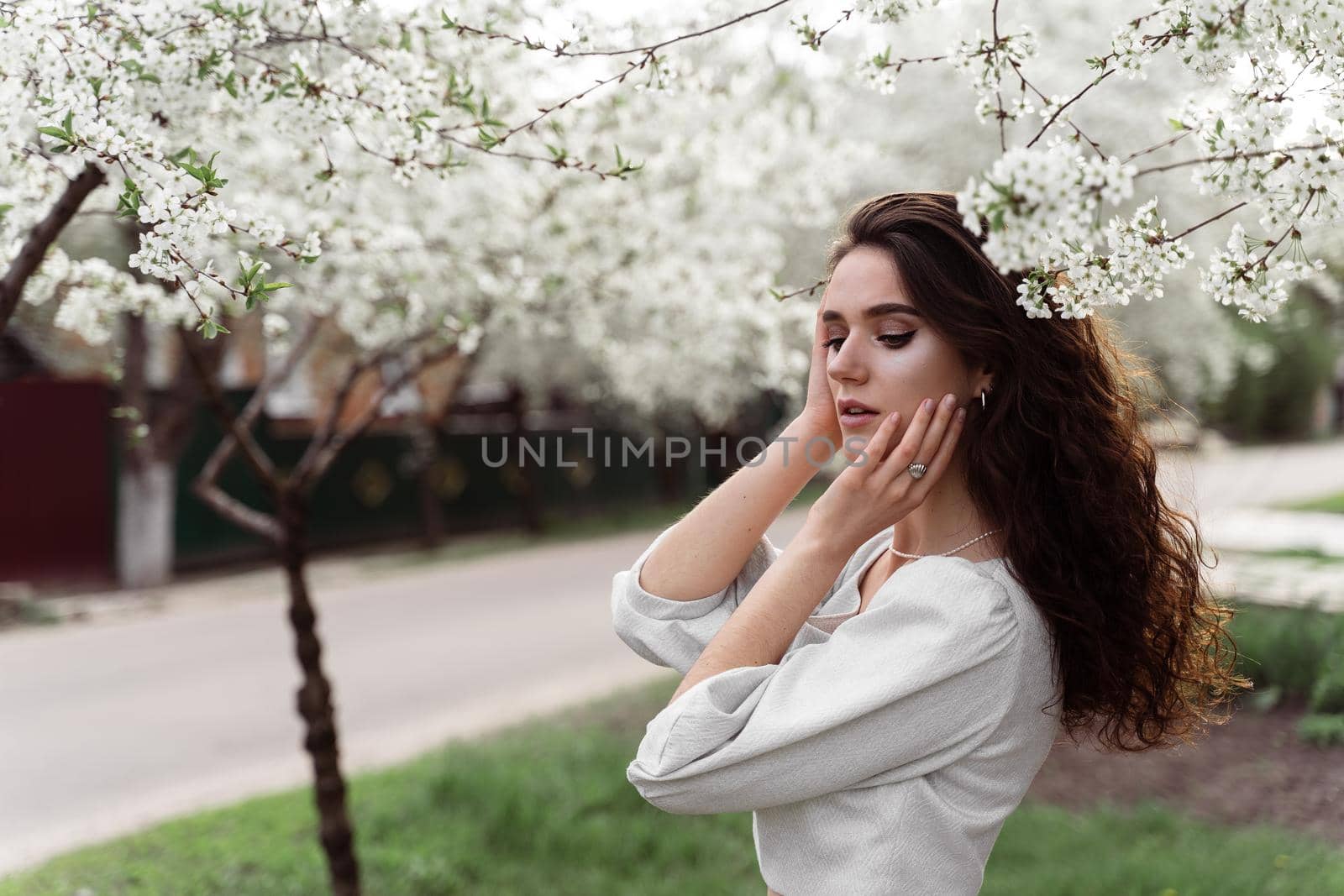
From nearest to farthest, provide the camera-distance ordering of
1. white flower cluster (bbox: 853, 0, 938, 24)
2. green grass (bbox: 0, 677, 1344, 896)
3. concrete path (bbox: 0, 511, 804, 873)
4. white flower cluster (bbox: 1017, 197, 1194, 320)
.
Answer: white flower cluster (bbox: 1017, 197, 1194, 320), white flower cluster (bbox: 853, 0, 938, 24), green grass (bbox: 0, 677, 1344, 896), concrete path (bbox: 0, 511, 804, 873)

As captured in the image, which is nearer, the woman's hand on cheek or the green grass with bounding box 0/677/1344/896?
the woman's hand on cheek

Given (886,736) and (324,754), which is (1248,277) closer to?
(886,736)

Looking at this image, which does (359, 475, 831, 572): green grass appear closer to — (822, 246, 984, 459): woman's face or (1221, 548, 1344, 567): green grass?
(1221, 548, 1344, 567): green grass

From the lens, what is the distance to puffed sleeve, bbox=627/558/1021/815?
1.64 m

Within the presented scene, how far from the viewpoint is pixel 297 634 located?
4148 mm

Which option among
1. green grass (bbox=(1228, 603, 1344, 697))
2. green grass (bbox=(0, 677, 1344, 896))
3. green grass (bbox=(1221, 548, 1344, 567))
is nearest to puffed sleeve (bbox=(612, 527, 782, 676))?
green grass (bbox=(0, 677, 1344, 896))

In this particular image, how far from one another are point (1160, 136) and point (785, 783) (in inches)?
351

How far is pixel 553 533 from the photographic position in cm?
1838

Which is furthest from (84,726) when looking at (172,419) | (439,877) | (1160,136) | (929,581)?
(1160,136)

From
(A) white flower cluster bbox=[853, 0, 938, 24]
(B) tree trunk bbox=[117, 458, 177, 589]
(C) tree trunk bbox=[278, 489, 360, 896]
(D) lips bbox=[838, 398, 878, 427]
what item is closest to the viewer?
(D) lips bbox=[838, 398, 878, 427]

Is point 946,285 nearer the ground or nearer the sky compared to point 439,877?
nearer the sky

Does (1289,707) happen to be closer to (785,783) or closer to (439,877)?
(439,877)

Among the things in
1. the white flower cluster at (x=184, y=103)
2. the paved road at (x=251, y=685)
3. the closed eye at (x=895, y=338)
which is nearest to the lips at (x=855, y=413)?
the closed eye at (x=895, y=338)

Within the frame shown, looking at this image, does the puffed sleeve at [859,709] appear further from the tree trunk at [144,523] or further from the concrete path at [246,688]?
the tree trunk at [144,523]
